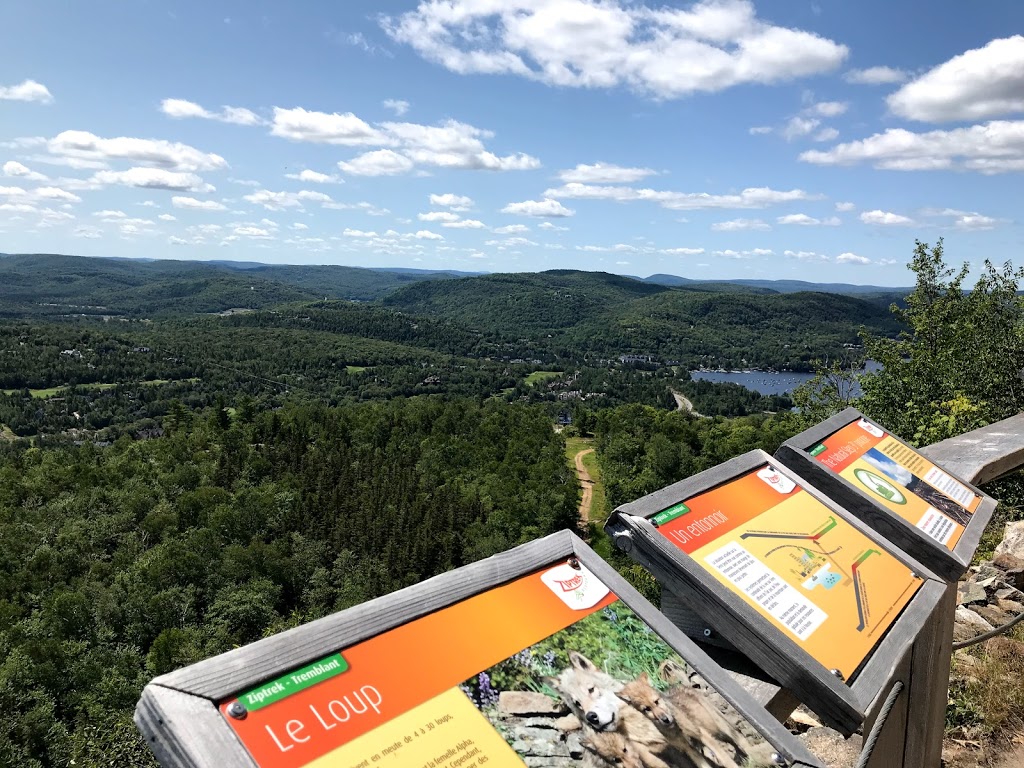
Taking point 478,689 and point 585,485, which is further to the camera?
point 585,485

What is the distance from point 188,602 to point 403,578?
15.2 m

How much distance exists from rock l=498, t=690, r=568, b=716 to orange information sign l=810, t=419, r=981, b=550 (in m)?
2.84

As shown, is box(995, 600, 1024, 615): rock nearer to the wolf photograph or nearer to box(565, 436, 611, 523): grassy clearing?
the wolf photograph

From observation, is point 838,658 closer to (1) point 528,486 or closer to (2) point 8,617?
(2) point 8,617

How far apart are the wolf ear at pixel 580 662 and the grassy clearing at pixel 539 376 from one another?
162376 millimetres

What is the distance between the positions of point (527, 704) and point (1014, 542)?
7.45 m

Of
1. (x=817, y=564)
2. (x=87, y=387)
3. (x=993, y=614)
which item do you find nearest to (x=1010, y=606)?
(x=993, y=614)

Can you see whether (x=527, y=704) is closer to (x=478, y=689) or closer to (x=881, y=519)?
(x=478, y=689)

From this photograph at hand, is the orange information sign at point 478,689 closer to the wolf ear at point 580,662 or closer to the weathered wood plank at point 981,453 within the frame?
the wolf ear at point 580,662

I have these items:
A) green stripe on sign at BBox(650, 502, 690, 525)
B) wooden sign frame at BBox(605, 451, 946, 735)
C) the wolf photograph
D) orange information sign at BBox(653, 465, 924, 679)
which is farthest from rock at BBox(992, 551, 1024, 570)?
the wolf photograph

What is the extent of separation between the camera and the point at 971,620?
18.8 feet

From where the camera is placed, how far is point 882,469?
4.41 meters

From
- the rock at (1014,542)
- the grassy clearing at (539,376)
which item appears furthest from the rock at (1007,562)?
the grassy clearing at (539,376)

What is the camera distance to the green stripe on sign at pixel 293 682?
5.39 ft
